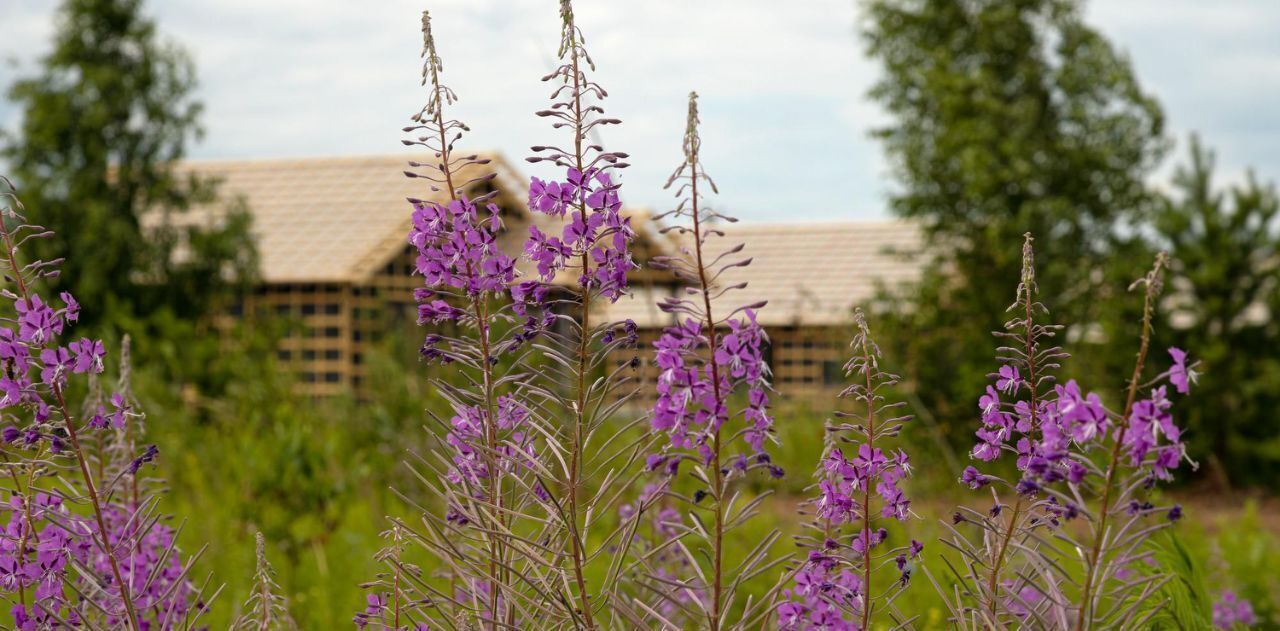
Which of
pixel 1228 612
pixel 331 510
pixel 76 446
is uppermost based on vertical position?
pixel 76 446

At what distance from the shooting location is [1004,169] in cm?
1588

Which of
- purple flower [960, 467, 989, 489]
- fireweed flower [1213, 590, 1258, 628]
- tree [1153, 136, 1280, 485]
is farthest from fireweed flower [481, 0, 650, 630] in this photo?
tree [1153, 136, 1280, 485]

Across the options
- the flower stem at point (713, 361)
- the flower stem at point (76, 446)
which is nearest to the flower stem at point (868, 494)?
the flower stem at point (713, 361)

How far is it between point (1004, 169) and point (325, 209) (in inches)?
531

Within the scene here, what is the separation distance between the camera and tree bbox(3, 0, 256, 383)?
18875 mm

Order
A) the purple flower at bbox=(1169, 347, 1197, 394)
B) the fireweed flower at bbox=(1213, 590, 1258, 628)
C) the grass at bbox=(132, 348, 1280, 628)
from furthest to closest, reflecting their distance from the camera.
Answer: the grass at bbox=(132, 348, 1280, 628)
the fireweed flower at bbox=(1213, 590, 1258, 628)
the purple flower at bbox=(1169, 347, 1197, 394)

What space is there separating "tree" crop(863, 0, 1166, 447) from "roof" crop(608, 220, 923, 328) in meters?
5.37

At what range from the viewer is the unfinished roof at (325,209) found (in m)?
21.4

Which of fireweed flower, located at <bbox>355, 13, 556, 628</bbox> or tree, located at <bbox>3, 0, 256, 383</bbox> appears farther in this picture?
tree, located at <bbox>3, 0, 256, 383</bbox>

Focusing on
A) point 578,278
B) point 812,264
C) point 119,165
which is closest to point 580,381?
point 578,278

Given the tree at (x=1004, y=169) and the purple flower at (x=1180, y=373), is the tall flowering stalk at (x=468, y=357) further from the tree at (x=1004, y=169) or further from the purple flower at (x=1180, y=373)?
the tree at (x=1004, y=169)

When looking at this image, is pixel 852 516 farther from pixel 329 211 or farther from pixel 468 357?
pixel 329 211

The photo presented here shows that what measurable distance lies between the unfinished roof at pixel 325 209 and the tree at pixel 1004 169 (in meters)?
6.70

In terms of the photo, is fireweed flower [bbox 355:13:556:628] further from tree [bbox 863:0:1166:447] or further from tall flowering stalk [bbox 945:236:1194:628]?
tree [bbox 863:0:1166:447]
